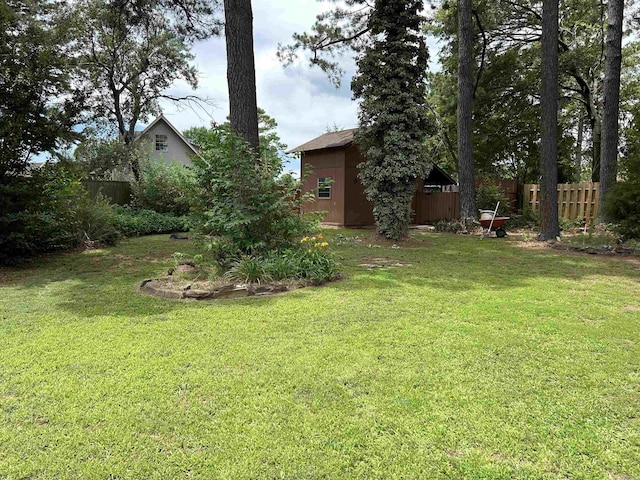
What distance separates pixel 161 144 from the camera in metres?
24.3

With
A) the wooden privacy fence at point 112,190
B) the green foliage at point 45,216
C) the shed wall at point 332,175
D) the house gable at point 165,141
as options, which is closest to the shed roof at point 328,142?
the shed wall at point 332,175

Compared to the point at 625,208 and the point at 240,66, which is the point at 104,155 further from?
the point at 625,208

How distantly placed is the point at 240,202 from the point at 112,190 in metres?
10.6

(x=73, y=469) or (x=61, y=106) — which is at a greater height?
(x=61, y=106)

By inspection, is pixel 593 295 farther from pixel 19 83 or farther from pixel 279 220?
pixel 19 83

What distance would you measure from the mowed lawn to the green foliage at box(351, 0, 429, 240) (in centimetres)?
510

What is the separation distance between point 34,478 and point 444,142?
60.8 ft

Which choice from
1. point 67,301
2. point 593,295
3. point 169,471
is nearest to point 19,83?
point 67,301

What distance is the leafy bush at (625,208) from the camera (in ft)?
25.0

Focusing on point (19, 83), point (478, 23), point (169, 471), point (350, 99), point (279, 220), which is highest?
point (478, 23)

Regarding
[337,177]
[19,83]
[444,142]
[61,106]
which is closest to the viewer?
[19,83]

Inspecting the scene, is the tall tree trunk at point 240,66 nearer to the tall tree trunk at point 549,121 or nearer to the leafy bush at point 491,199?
the tall tree trunk at point 549,121

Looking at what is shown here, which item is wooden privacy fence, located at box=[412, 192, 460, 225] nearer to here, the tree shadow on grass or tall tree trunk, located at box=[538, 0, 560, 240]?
tall tree trunk, located at box=[538, 0, 560, 240]

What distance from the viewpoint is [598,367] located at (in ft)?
8.61
